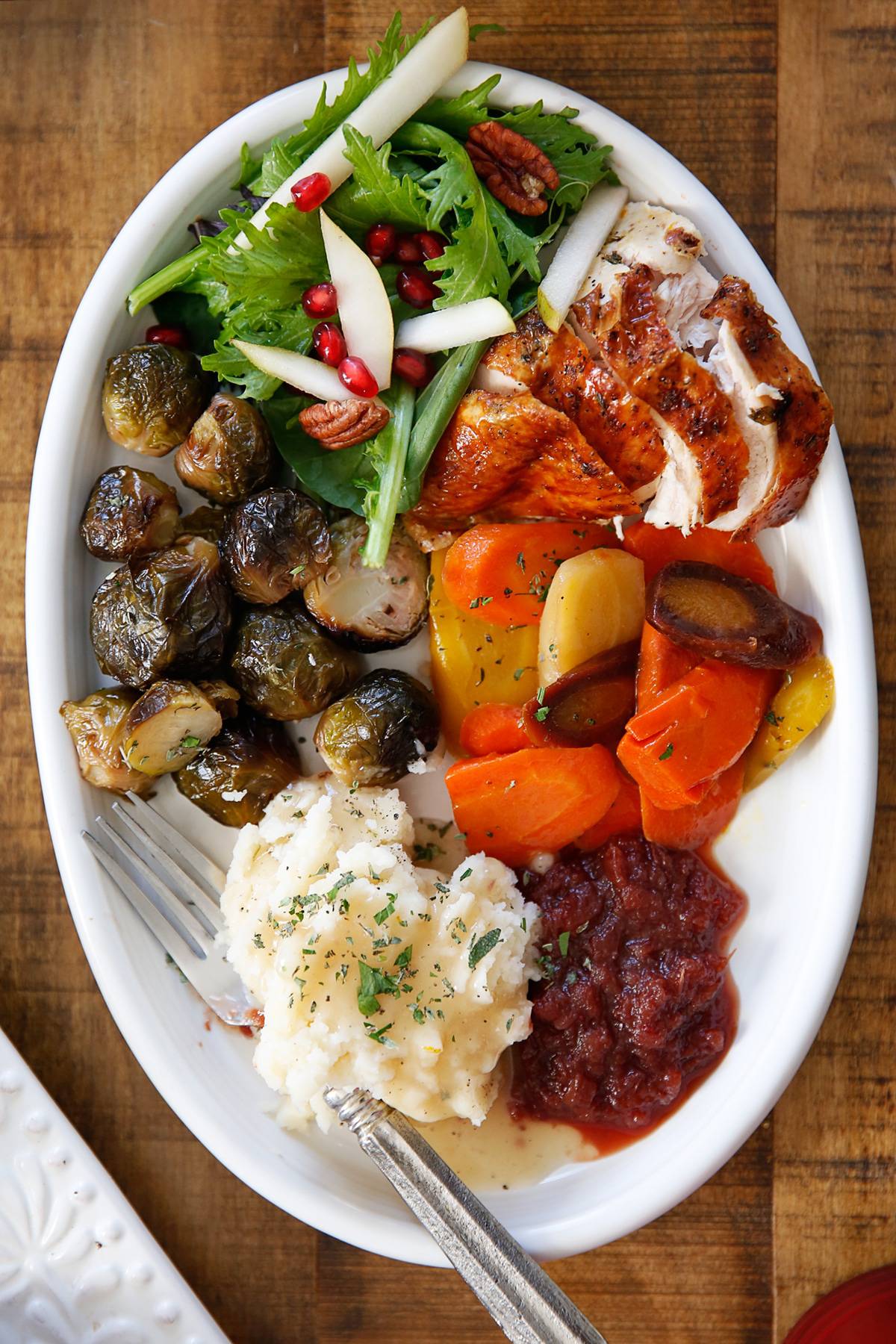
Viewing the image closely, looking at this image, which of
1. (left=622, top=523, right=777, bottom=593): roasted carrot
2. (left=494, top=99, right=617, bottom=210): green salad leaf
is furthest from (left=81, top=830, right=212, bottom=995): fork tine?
(left=494, top=99, right=617, bottom=210): green salad leaf

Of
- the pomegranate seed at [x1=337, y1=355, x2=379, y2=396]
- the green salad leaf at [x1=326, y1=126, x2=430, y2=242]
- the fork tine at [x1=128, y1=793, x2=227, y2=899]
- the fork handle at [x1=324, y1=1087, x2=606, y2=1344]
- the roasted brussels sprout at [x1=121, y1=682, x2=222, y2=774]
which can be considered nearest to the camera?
the fork handle at [x1=324, y1=1087, x2=606, y2=1344]

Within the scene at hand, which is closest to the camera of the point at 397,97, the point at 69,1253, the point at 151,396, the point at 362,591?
the point at 397,97

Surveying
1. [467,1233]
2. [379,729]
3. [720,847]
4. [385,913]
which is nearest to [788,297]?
[720,847]

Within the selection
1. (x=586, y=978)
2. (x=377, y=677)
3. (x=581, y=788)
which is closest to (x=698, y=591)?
(x=581, y=788)

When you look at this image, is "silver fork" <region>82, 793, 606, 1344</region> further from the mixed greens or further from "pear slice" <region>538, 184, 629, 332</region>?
"pear slice" <region>538, 184, 629, 332</region>

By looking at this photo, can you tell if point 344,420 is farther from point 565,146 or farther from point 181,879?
point 181,879

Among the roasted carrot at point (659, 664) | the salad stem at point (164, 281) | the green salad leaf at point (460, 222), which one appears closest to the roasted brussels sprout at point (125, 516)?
the salad stem at point (164, 281)

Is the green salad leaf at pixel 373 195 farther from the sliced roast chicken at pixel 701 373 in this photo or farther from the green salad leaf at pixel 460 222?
the sliced roast chicken at pixel 701 373
